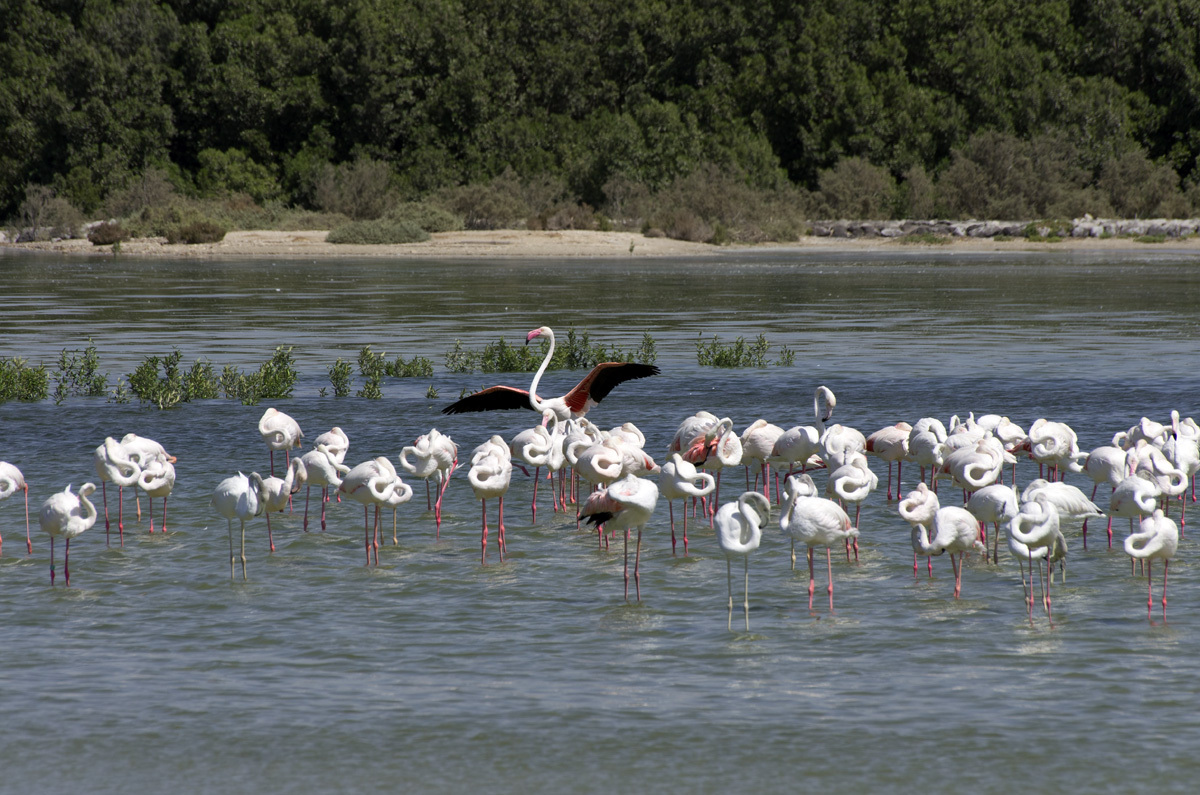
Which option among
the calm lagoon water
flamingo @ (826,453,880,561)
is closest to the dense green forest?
the calm lagoon water

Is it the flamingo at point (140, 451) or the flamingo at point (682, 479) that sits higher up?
the flamingo at point (140, 451)

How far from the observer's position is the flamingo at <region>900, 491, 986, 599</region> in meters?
8.51

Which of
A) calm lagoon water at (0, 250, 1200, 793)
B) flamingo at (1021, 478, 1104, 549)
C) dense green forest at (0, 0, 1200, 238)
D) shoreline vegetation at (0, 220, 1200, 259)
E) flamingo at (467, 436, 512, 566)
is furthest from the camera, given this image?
dense green forest at (0, 0, 1200, 238)

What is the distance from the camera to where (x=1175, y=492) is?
9.36m

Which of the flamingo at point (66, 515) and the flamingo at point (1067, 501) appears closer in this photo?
the flamingo at point (66, 515)

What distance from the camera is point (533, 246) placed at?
55781 mm

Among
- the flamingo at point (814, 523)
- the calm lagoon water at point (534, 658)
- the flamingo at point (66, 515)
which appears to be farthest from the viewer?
the flamingo at point (66, 515)

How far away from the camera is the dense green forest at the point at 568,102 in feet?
Result: 222

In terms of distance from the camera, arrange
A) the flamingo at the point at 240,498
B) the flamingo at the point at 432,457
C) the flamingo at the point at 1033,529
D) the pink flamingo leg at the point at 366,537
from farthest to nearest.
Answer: the flamingo at the point at 432,457
the pink flamingo leg at the point at 366,537
the flamingo at the point at 240,498
the flamingo at the point at 1033,529

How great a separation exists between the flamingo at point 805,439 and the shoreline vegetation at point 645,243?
42.6m

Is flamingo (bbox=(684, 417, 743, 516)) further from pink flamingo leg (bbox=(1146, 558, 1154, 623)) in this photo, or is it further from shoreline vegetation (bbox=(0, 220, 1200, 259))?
shoreline vegetation (bbox=(0, 220, 1200, 259))

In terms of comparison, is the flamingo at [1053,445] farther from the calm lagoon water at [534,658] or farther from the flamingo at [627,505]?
the flamingo at [627,505]

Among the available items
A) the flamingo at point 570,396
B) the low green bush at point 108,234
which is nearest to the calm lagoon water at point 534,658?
the flamingo at point 570,396

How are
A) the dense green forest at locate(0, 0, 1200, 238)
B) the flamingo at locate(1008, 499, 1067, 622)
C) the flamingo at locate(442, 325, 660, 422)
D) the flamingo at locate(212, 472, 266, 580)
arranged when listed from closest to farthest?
the flamingo at locate(1008, 499, 1067, 622)
the flamingo at locate(212, 472, 266, 580)
the flamingo at locate(442, 325, 660, 422)
the dense green forest at locate(0, 0, 1200, 238)
